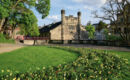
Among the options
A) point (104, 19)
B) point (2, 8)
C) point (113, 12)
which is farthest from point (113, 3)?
point (2, 8)

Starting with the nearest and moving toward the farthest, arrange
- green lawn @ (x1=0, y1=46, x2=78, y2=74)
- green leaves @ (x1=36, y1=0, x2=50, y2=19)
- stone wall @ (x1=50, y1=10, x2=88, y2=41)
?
green lawn @ (x1=0, y1=46, x2=78, y2=74) < green leaves @ (x1=36, y1=0, x2=50, y2=19) < stone wall @ (x1=50, y1=10, x2=88, y2=41)

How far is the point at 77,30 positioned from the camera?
51219mm

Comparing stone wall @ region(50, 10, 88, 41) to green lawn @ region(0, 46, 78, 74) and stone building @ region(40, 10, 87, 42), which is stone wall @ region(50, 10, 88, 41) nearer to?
stone building @ region(40, 10, 87, 42)

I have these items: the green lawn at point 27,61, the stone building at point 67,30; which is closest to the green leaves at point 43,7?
the green lawn at point 27,61

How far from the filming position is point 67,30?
48.8 metres

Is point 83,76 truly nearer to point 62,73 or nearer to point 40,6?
point 62,73

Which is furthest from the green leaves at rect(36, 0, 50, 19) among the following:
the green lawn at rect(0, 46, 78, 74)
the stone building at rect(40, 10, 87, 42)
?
the stone building at rect(40, 10, 87, 42)

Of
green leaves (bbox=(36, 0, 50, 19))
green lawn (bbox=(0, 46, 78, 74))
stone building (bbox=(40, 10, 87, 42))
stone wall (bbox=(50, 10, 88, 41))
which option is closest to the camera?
green lawn (bbox=(0, 46, 78, 74))

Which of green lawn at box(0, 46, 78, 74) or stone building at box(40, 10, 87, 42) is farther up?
stone building at box(40, 10, 87, 42)

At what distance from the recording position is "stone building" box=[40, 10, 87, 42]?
46366 mm

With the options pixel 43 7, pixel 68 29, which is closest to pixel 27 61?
pixel 43 7

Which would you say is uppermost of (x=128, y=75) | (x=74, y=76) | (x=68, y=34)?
(x=68, y=34)

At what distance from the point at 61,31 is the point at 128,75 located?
42.5 meters

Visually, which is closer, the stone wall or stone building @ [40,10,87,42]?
stone building @ [40,10,87,42]
